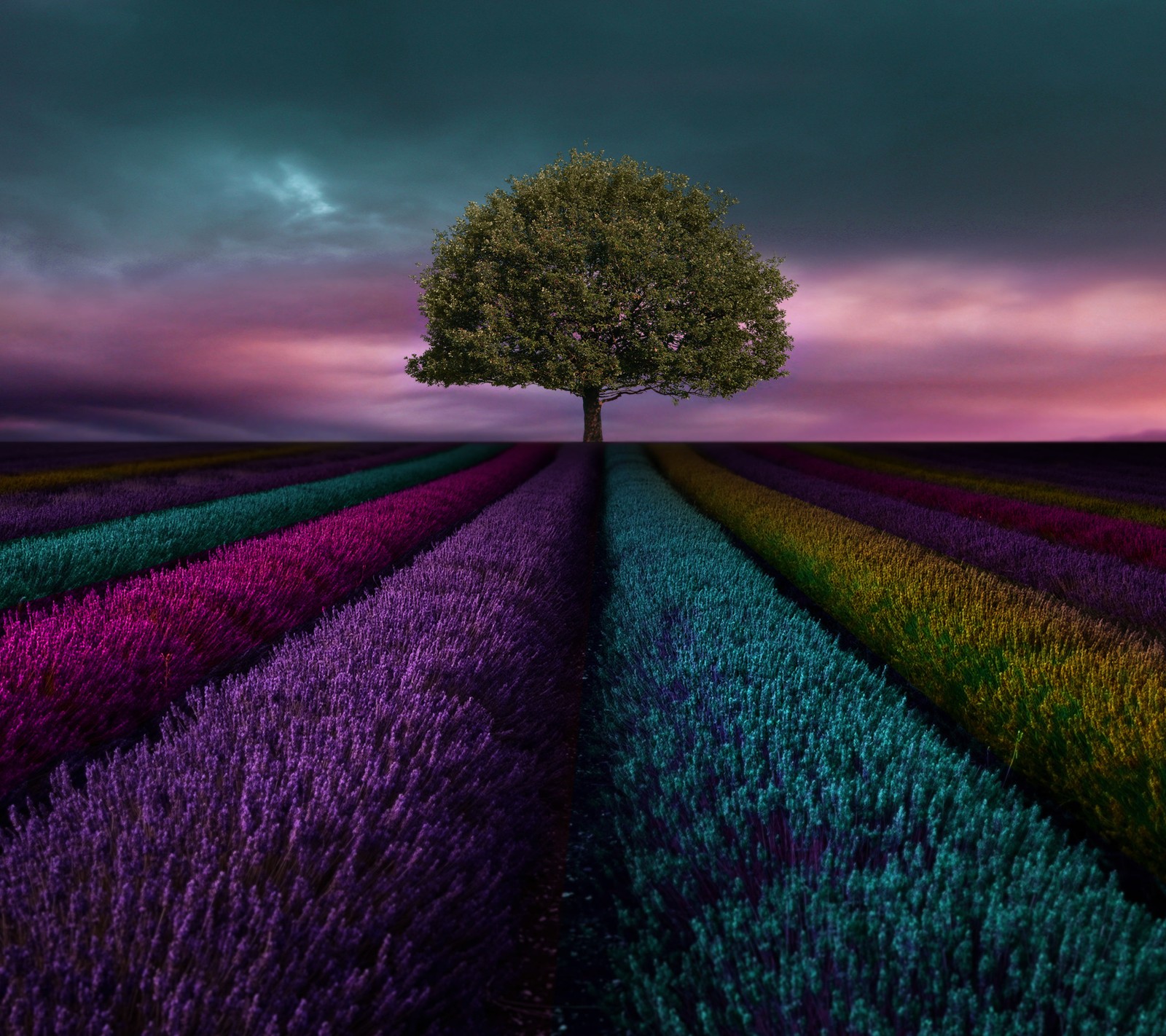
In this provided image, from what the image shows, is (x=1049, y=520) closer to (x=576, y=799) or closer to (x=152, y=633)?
(x=576, y=799)

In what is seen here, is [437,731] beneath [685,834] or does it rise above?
above

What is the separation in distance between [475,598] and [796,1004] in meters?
2.78

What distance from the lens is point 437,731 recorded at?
243 centimetres

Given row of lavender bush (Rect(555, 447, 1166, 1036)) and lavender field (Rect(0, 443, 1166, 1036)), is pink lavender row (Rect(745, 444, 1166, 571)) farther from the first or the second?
row of lavender bush (Rect(555, 447, 1166, 1036))

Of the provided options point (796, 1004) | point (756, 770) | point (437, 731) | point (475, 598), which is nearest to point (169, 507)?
point (475, 598)

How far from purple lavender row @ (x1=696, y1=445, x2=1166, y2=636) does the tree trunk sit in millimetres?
15077

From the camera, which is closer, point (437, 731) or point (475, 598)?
point (437, 731)

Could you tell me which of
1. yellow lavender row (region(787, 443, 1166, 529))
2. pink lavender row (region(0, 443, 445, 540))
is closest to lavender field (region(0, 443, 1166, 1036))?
pink lavender row (region(0, 443, 445, 540))

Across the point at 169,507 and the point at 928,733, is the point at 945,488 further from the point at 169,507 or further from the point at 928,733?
the point at 169,507

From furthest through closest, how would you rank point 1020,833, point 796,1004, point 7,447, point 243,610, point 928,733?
point 7,447 → point 243,610 → point 928,733 → point 1020,833 → point 796,1004

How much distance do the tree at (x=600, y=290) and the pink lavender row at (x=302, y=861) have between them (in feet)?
61.9

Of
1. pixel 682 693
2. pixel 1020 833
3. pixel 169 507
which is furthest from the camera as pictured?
Answer: pixel 169 507

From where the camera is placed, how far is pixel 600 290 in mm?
21719

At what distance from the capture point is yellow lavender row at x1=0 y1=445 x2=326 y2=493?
1159 cm
